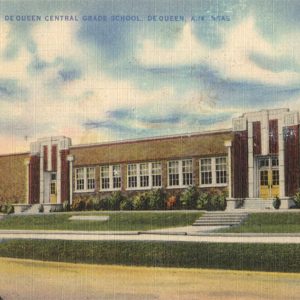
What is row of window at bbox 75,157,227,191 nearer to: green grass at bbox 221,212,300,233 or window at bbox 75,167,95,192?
window at bbox 75,167,95,192

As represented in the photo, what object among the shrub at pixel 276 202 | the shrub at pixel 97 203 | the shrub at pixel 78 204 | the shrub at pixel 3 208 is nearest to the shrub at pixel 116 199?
the shrub at pixel 97 203

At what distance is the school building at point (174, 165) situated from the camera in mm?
11156

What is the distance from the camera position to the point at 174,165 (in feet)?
40.6

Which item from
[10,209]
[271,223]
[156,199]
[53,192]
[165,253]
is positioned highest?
[53,192]

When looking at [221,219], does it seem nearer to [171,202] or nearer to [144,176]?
[171,202]

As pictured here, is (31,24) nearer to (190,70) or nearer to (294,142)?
(190,70)

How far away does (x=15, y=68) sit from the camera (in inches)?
416

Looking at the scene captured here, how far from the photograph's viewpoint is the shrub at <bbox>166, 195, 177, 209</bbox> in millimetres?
11461

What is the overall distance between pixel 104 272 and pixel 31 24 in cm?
441

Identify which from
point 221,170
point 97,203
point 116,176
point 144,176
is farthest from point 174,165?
point 97,203

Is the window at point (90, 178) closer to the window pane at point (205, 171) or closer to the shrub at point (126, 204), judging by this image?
the shrub at point (126, 204)

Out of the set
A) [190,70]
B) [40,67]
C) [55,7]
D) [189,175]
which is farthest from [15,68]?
[189,175]

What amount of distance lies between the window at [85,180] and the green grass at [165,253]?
2370 mm

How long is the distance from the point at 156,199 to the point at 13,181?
3.29m
